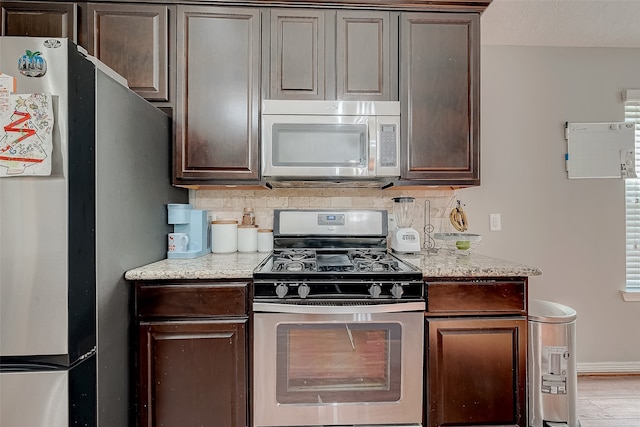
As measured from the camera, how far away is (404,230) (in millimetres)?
2021

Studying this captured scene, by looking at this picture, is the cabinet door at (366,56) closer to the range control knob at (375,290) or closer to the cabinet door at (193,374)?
the range control knob at (375,290)

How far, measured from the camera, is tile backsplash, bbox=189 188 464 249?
2191 millimetres

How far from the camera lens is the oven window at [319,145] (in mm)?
1812

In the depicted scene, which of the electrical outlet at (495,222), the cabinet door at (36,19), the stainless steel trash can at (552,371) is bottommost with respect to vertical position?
the stainless steel trash can at (552,371)

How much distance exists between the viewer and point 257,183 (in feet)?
6.21

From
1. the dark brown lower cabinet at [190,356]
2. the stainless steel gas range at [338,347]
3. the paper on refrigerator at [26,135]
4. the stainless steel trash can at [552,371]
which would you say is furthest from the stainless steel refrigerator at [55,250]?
the stainless steel trash can at [552,371]

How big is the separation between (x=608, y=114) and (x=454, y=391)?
90.8 inches

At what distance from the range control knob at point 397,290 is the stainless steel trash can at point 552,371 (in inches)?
32.7

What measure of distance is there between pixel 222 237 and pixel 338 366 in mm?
1028

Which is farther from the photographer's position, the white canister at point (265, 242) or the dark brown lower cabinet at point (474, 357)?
the white canister at point (265, 242)

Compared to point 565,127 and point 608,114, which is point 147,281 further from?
point 608,114

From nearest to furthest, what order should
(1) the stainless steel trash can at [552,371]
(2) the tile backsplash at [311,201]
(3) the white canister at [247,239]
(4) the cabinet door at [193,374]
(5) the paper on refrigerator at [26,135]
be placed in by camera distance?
(5) the paper on refrigerator at [26,135], (4) the cabinet door at [193,374], (1) the stainless steel trash can at [552,371], (3) the white canister at [247,239], (2) the tile backsplash at [311,201]

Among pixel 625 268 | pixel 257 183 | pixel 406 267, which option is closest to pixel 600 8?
pixel 625 268

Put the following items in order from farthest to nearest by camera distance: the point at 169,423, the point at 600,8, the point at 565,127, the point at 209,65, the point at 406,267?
the point at 565,127, the point at 600,8, the point at 209,65, the point at 406,267, the point at 169,423
